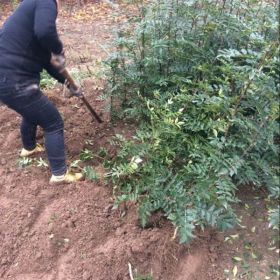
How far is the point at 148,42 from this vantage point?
11.8 ft

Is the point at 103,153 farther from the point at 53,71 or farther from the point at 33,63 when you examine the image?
the point at 33,63

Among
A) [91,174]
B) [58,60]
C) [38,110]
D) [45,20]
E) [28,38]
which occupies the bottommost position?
[91,174]

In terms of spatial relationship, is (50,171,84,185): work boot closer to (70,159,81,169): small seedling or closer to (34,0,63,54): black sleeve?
(70,159,81,169): small seedling

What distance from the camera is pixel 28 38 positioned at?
3090 millimetres

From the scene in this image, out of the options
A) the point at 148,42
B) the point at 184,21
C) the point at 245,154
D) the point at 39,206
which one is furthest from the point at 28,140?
the point at 245,154

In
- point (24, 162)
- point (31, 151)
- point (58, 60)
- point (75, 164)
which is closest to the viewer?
point (58, 60)

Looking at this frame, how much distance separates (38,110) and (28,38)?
Answer: 52 centimetres

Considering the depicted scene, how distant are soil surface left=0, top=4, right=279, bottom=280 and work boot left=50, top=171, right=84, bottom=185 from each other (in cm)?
5

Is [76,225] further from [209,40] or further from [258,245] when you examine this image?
[209,40]

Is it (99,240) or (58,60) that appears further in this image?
(58,60)

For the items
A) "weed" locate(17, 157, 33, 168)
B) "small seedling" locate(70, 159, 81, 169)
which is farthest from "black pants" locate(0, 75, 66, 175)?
"weed" locate(17, 157, 33, 168)

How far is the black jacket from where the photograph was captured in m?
2.96

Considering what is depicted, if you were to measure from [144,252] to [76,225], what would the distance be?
1.81 feet

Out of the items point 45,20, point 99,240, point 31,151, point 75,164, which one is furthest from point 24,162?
point 45,20
